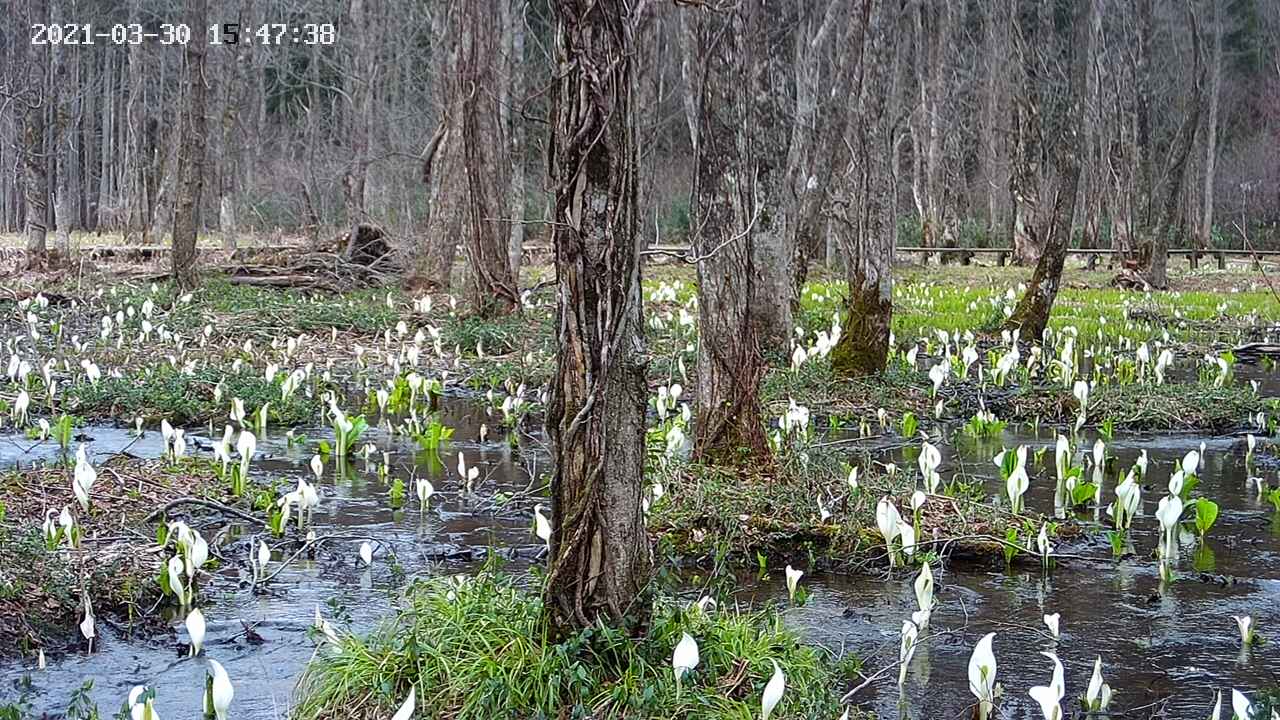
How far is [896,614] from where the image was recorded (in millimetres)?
5547

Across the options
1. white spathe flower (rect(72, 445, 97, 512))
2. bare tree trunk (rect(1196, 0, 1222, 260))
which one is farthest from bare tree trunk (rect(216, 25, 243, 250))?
bare tree trunk (rect(1196, 0, 1222, 260))

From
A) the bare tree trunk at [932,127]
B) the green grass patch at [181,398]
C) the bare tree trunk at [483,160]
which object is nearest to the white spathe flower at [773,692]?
the green grass patch at [181,398]

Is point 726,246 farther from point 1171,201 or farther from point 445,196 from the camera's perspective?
point 1171,201

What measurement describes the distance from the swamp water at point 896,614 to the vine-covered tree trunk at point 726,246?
1126 millimetres

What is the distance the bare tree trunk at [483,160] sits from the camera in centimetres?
1493

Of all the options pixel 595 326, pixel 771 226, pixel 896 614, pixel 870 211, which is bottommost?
pixel 896 614

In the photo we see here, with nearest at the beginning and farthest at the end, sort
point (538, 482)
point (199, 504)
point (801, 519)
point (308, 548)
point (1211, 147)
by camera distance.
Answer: point (308, 548)
point (801, 519)
point (199, 504)
point (538, 482)
point (1211, 147)

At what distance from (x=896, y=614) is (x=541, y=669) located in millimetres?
2123

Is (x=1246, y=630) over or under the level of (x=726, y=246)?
under

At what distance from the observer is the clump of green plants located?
3.90 metres

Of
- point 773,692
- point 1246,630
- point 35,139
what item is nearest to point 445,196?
point 35,139

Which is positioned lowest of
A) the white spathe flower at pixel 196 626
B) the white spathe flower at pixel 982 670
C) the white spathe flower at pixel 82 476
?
the white spathe flower at pixel 196 626

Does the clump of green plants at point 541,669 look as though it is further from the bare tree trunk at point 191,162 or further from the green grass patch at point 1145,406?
the bare tree trunk at point 191,162

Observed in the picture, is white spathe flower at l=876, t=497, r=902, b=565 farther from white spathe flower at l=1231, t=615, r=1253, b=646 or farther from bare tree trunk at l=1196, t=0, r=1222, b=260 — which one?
bare tree trunk at l=1196, t=0, r=1222, b=260
